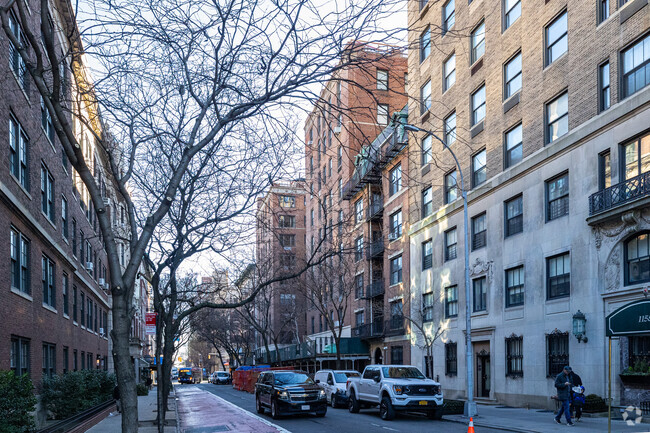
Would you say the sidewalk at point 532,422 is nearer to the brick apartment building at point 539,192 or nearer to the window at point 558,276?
the brick apartment building at point 539,192

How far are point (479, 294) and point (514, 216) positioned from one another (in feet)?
16.6

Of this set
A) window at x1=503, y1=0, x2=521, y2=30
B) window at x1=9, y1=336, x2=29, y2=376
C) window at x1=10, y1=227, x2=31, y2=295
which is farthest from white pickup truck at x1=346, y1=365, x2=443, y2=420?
window at x1=503, y1=0, x2=521, y2=30

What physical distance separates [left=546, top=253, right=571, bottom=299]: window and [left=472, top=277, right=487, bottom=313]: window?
18.1ft

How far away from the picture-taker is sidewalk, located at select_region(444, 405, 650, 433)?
1806cm

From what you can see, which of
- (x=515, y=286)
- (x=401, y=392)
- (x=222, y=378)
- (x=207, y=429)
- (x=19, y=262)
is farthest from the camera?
(x=222, y=378)

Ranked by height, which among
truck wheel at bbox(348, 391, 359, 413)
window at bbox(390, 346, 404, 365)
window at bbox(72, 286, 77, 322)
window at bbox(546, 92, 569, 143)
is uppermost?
window at bbox(546, 92, 569, 143)

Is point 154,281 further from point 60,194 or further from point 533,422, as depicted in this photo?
point 533,422

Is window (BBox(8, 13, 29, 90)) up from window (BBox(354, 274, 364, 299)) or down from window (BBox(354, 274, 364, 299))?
up

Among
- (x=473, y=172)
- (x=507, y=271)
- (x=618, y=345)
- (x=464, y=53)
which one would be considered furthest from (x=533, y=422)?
(x=464, y=53)

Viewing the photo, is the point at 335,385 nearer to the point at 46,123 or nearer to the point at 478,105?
the point at 478,105

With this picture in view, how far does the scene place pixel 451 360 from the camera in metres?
35.2

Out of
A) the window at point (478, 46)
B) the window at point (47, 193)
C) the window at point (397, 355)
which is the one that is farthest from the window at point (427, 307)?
the window at point (47, 193)

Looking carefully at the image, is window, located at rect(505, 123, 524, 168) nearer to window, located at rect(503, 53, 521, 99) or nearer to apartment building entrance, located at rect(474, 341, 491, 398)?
window, located at rect(503, 53, 521, 99)

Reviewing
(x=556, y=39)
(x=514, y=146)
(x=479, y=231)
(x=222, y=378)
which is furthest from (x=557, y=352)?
(x=222, y=378)
